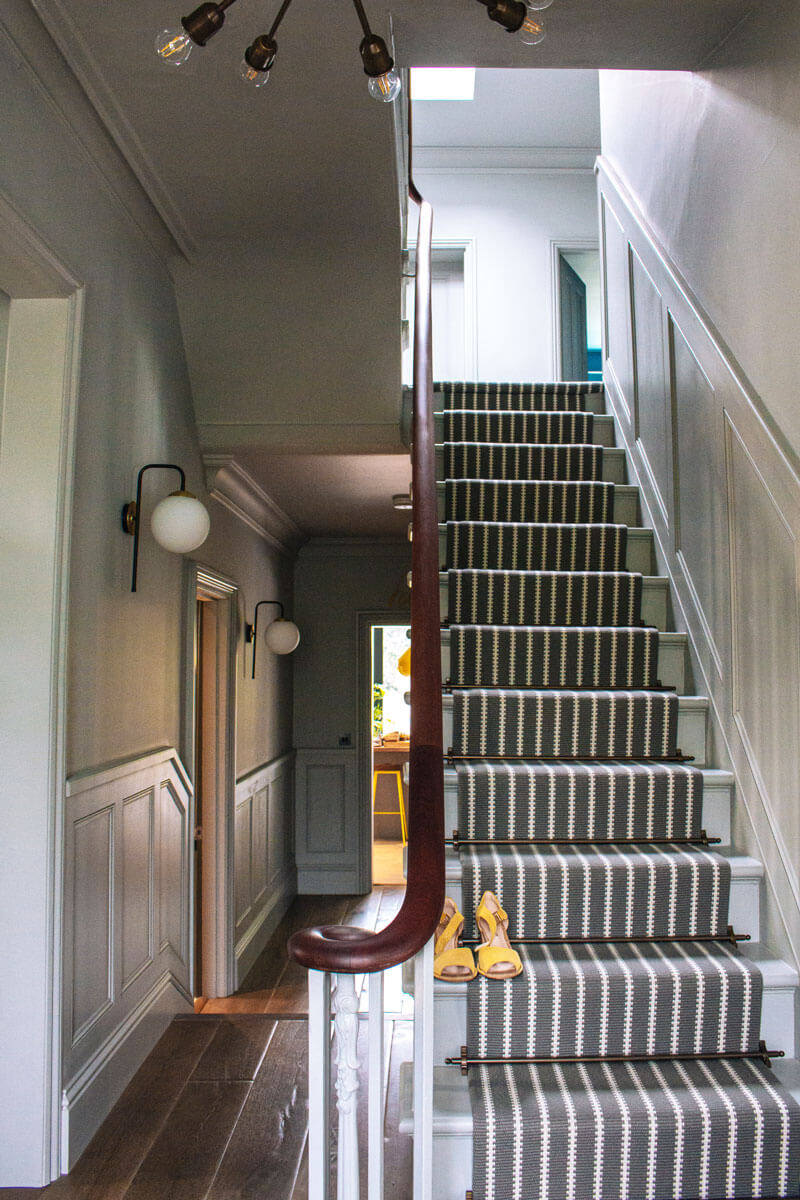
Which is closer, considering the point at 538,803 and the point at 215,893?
the point at 538,803

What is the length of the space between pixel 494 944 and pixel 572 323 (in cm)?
553

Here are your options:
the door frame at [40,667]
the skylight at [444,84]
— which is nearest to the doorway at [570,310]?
the skylight at [444,84]

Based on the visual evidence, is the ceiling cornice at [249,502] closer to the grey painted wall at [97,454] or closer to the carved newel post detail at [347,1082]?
the grey painted wall at [97,454]


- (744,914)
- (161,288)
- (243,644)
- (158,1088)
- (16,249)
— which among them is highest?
(161,288)

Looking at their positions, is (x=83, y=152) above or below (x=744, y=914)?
above

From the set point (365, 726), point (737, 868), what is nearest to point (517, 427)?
point (737, 868)

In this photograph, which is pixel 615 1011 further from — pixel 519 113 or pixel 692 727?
pixel 519 113

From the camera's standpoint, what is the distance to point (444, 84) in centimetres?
606

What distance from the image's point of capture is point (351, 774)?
688cm

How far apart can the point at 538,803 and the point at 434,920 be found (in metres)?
1.01

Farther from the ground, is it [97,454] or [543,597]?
[97,454]

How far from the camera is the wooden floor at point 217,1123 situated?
1993 millimetres

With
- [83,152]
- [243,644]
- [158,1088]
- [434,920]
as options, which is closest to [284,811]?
[243,644]

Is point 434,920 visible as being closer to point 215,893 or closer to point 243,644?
point 215,893
